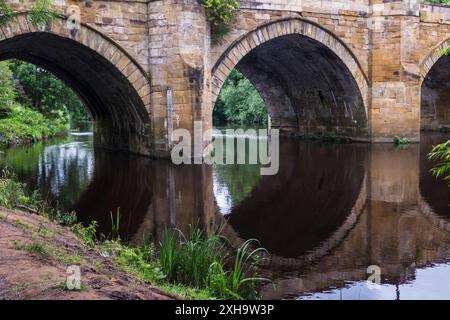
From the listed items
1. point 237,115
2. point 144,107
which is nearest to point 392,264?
point 144,107

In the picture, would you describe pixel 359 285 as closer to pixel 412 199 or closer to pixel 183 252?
pixel 183 252

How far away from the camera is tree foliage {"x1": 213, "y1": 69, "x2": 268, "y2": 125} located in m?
36.6

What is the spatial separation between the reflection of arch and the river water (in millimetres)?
2966

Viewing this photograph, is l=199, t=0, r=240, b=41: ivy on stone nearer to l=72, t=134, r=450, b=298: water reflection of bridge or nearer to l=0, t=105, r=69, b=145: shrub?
l=72, t=134, r=450, b=298: water reflection of bridge

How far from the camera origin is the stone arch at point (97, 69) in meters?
13.4

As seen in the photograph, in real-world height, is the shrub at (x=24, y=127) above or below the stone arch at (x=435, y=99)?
below

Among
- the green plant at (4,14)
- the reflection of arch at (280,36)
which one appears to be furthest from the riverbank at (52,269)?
the reflection of arch at (280,36)

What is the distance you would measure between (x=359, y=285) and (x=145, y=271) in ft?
6.49

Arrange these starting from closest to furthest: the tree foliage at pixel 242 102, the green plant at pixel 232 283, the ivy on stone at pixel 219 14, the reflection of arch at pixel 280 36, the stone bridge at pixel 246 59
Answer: the green plant at pixel 232 283 < the stone bridge at pixel 246 59 < the ivy on stone at pixel 219 14 < the reflection of arch at pixel 280 36 < the tree foliage at pixel 242 102

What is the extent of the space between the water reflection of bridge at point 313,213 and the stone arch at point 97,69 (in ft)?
6.08

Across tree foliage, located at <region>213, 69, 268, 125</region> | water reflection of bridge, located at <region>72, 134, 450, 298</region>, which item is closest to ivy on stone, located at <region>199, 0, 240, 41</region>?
water reflection of bridge, located at <region>72, 134, 450, 298</region>

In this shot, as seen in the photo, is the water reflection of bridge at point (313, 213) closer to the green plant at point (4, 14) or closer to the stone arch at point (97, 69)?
the stone arch at point (97, 69)

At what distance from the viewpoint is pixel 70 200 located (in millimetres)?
9664
